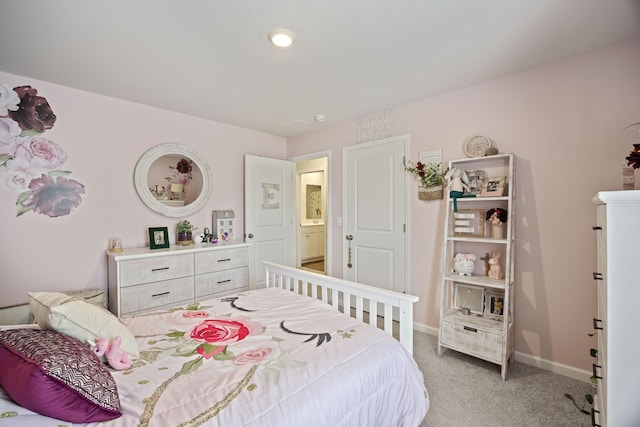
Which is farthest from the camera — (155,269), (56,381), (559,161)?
(155,269)

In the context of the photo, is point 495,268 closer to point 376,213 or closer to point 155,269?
point 376,213

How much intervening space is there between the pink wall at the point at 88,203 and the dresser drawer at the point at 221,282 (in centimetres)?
73

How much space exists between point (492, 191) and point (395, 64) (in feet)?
4.33

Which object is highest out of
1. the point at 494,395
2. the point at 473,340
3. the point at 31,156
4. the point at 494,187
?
the point at 31,156

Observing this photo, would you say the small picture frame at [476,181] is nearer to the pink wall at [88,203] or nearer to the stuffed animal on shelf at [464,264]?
the stuffed animal on shelf at [464,264]

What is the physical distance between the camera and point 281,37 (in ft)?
6.06

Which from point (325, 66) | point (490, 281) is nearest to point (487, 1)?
point (325, 66)

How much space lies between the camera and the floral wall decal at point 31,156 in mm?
2410

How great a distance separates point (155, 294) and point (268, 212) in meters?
1.78

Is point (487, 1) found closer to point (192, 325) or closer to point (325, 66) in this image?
point (325, 66)

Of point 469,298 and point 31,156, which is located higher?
point 31,156

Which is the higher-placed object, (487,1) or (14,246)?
(487,1)

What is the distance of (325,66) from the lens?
88.7 inches

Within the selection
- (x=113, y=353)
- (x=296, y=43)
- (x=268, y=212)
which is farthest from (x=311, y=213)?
(x=113, y=353)
